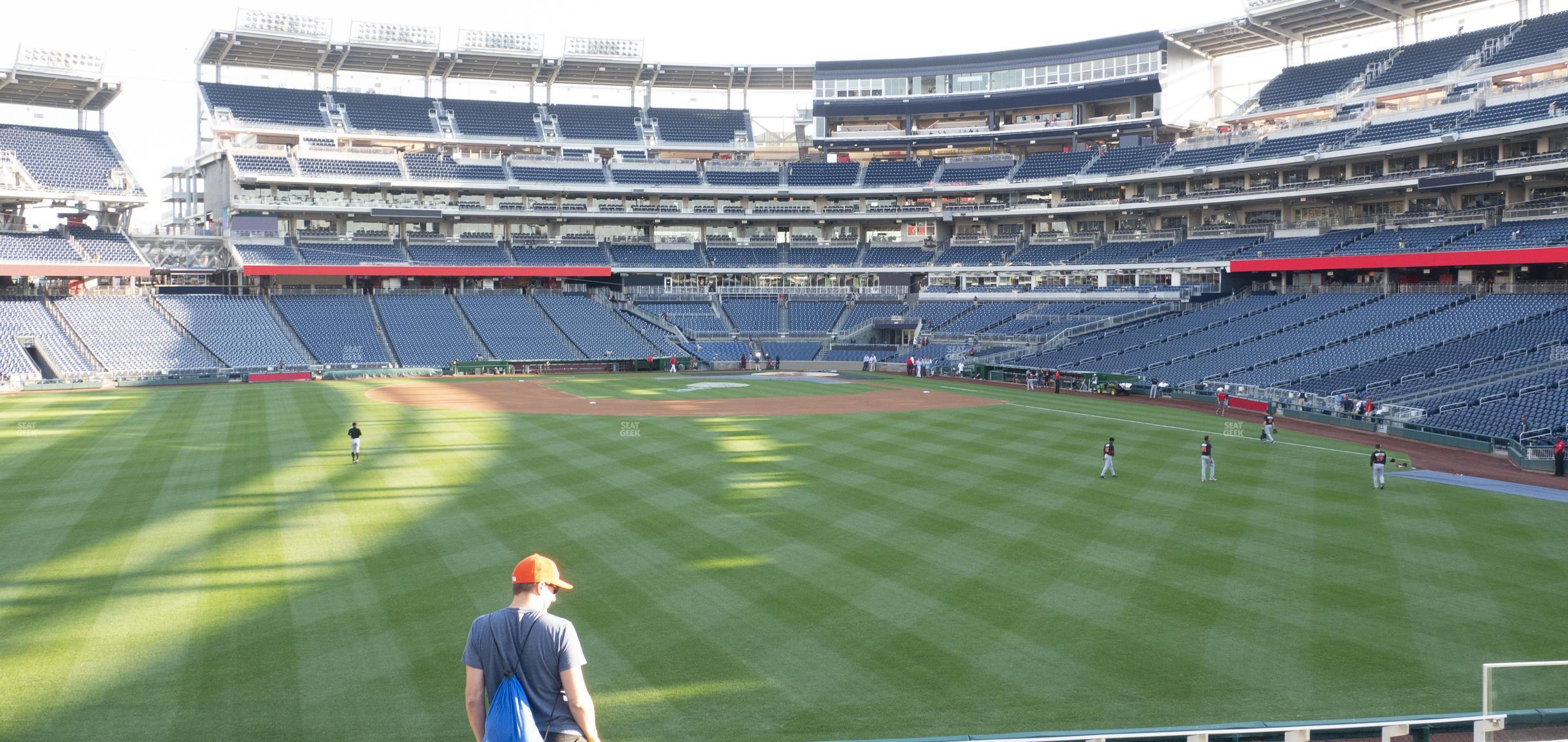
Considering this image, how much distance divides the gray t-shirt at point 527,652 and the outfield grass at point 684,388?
48.3 metres

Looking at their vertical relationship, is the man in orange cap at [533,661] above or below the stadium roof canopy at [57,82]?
below

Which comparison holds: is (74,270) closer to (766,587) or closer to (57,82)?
(57,82)

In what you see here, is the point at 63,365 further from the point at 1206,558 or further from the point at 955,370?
the point at 1206,558

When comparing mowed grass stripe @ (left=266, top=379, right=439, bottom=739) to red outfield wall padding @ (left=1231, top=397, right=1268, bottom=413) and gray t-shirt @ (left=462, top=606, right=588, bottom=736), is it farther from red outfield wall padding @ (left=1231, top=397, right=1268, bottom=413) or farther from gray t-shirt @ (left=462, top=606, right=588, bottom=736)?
red outfield wall padding @ (left=1231, top=397, right=1268, bottom=413)

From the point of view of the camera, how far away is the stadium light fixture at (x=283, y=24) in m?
81.9

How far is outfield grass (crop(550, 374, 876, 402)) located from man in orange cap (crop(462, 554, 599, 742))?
158 ft

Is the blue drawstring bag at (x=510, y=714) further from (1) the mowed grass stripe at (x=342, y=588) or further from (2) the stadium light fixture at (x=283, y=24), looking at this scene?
(2) the stadium light fixture at (x=283, y=24)

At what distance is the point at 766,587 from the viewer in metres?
19.1

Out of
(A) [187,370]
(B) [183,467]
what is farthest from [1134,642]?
(A) [187,370]

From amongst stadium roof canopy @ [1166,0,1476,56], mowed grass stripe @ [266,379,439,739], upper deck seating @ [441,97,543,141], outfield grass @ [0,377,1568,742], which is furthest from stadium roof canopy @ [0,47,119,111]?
stadium roof canopy @ [1166,0,1476,56]

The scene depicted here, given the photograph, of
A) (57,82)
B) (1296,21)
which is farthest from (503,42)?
(1296,21)

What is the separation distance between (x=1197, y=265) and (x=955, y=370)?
64.9 ft

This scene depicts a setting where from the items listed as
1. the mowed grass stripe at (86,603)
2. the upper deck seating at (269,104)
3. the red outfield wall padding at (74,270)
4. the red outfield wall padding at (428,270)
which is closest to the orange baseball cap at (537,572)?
the mowed grass stripe at (86,603)

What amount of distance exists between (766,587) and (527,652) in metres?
13.3
